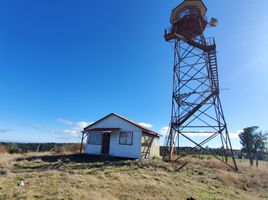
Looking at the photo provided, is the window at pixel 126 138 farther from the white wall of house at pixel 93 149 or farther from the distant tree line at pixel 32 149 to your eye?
the distant tree line at pixel 32 149

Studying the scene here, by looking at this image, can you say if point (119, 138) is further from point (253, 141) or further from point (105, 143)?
point (253, 141)

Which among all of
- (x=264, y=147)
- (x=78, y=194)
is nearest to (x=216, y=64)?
(x=78, y=194)

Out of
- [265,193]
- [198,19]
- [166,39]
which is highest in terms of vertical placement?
[198,19]

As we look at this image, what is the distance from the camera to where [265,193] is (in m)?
7.84

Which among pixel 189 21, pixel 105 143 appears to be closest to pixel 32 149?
pixel 105 143

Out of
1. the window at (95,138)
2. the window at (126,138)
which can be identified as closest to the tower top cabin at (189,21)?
the window at (126,138)

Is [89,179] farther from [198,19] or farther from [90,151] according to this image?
[198,19]

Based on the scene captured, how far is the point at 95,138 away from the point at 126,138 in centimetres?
393

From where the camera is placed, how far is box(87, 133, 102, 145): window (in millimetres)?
18197

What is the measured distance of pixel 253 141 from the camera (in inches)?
1110

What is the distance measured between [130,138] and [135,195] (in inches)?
399

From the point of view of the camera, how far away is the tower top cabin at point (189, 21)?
51.3ft

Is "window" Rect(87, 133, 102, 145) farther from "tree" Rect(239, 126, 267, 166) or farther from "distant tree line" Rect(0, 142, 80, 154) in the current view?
"tree" Rect(239, 126, 267, 166)

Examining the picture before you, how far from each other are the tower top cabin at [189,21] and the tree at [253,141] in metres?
20.8
